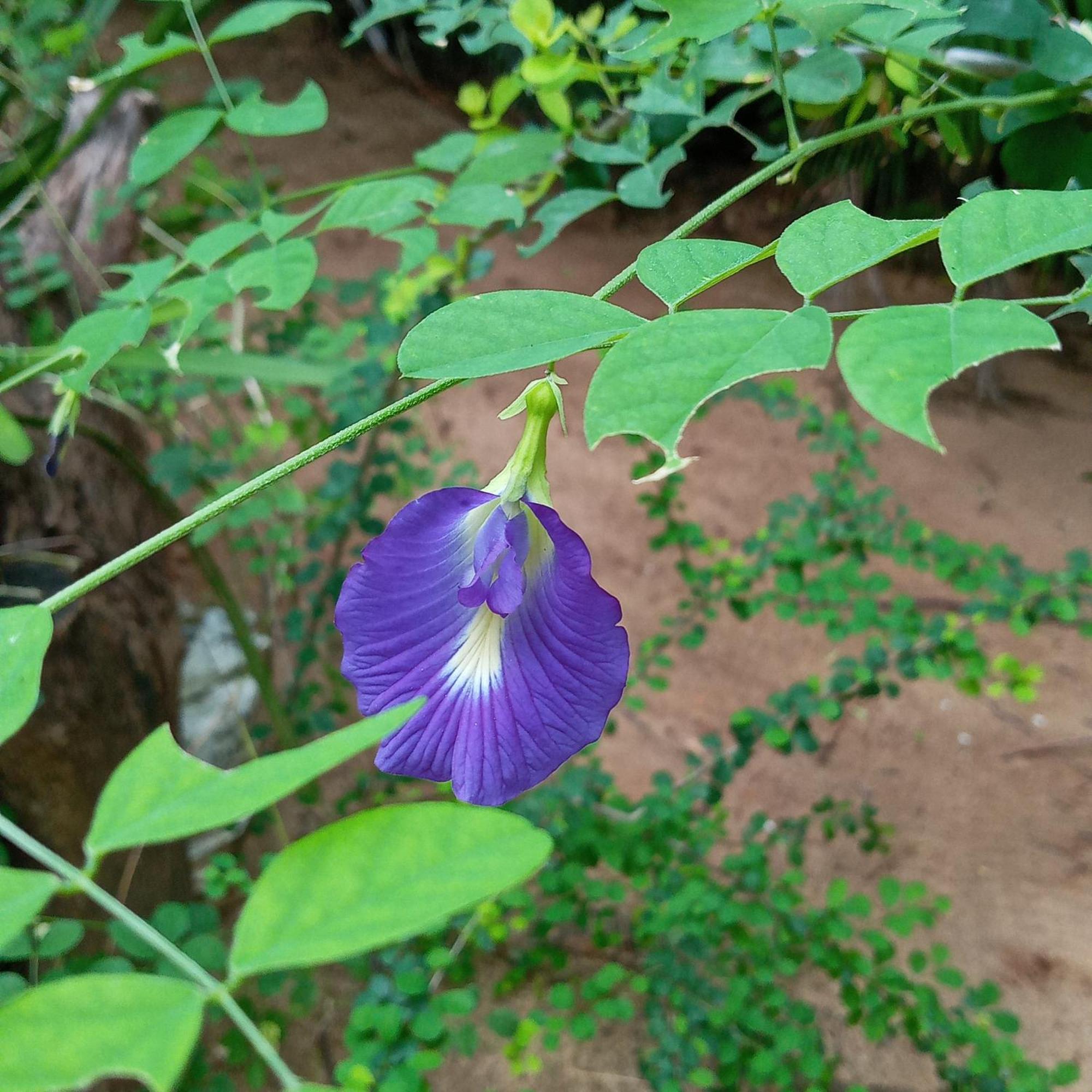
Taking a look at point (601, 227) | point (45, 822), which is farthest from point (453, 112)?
point (45, 822)

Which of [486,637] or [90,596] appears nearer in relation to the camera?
[486,637]

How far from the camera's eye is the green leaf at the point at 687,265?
15.3 inches

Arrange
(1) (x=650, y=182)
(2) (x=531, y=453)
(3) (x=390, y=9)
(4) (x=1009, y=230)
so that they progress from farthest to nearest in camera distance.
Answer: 1. (3) (x=390, y=9)
2. (1) (x=650, y=182)
3. (2) (x=531, y=453)
4. (4) (x=1009, y=230)

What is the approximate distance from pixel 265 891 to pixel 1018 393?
2.66m

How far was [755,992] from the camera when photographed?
1104 mm

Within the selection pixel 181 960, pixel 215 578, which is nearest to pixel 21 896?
pixel 181 960

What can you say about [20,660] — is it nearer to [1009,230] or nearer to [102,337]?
[102,337]

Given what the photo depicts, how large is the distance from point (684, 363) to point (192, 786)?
8.7 inches

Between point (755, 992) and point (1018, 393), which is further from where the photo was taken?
point (1018, 393)

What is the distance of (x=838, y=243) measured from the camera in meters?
0.37

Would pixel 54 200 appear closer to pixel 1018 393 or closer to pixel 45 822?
pixel 45 822

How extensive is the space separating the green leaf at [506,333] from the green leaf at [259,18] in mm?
509

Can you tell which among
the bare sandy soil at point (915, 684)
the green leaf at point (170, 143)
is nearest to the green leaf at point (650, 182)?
the green leaf at point (170, 143)

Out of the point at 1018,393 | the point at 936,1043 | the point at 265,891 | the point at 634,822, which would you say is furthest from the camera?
the point at 1018,393
